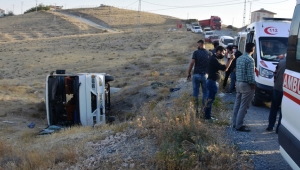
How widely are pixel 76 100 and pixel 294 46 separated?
8452 mm

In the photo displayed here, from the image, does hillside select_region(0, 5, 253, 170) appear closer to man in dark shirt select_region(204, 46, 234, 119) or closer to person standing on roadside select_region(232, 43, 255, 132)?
man in dark shirt select_region(204, 46, 234, 119)

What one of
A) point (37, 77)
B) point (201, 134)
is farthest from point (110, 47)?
point (201, 134)

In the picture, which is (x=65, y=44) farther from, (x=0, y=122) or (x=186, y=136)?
(x=186, y=136)

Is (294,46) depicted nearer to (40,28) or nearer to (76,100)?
(76,100)

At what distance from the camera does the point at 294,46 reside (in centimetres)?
399

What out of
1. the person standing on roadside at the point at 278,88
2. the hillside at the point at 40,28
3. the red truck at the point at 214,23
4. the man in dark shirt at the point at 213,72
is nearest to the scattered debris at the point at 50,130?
the man in dark shirt at the point at 213,72

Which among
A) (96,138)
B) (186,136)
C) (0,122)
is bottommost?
(0,122)

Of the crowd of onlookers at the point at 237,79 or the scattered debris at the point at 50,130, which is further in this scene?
the scattered debris at the point at 50,130

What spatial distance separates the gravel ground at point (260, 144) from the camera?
17.4ft

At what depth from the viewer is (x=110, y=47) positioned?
154 ft

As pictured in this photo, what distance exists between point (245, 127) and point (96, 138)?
9.86 ft

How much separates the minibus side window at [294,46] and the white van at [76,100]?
7.87 m

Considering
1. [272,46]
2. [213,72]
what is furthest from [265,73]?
[213,72]

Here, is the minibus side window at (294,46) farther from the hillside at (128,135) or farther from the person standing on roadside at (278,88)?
the person standing on roadside at (278,88)
